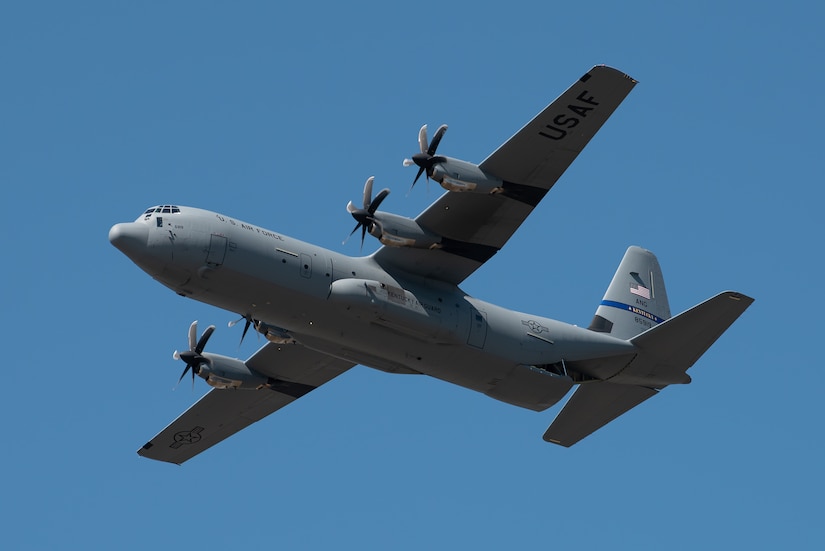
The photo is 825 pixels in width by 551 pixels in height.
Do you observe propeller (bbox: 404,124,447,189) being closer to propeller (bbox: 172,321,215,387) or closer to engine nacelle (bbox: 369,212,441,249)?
engine nacelle (bbox: 369,212,441,249)

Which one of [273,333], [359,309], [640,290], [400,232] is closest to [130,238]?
[273,333]

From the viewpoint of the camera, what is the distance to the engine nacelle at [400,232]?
115 feet

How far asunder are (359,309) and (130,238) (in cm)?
596

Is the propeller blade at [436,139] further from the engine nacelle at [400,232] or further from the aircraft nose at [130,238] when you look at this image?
the aircraft nose at [130,238]

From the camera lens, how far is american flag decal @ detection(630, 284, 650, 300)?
41.5 metres

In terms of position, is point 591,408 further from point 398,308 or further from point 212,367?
point 212,367

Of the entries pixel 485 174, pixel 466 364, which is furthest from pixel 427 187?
pixel 466 364

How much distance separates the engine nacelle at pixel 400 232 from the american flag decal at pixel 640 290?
8.15m

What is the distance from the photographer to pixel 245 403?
138 ft

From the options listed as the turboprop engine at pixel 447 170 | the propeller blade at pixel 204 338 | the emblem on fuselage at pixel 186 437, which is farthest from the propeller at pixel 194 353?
the turboprop engine at pixel 447 170

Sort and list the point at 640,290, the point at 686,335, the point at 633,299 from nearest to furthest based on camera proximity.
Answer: the point at 686,335 < the point at 633,299 < the point at 640,290

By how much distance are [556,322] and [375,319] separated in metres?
5.89

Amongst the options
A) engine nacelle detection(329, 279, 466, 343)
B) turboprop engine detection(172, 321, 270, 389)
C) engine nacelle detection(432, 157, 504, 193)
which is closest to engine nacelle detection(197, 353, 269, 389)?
turboprop engine detection(172, 321, 270, 389)

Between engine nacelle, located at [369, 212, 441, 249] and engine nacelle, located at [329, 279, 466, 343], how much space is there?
1.19 metres
